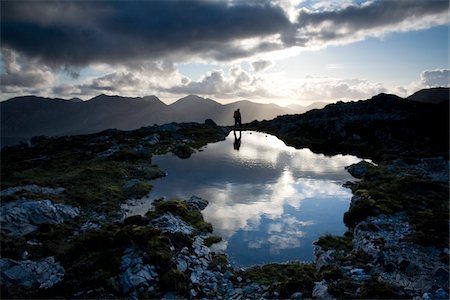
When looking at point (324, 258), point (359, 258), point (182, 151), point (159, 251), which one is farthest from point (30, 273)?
point (182, 151)

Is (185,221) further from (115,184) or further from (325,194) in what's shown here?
(325,194)

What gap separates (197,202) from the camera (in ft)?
105

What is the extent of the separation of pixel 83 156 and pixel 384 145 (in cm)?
5657

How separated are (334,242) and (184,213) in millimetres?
12482

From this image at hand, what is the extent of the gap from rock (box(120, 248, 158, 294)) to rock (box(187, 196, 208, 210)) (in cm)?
1293

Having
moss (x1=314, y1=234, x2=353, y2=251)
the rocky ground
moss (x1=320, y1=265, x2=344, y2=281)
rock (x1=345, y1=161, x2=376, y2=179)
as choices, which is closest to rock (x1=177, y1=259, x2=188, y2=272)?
the rocky ground

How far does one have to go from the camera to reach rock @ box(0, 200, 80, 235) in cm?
2258

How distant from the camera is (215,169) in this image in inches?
1871

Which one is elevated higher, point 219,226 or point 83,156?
point 83,156

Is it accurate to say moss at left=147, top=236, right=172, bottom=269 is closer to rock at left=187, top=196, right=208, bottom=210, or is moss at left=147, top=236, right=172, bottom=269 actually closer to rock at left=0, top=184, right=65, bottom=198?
rock at left=187, top=196, right=208, bottom=210

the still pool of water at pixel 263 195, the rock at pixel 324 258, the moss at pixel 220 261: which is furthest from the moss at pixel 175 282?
the rock at pixel 324 258

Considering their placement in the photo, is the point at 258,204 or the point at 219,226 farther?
the point at 258,204

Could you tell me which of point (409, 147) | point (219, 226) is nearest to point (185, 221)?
point (219, 226)

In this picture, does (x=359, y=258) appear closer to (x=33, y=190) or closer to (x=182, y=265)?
(x=182, y=265)
